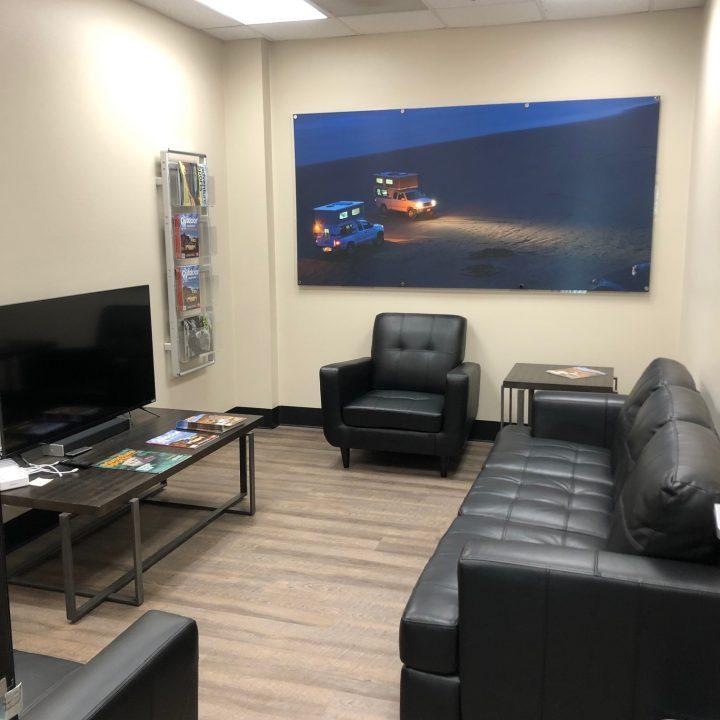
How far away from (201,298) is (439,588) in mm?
3046

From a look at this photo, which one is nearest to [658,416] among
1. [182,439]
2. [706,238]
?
[706,238]

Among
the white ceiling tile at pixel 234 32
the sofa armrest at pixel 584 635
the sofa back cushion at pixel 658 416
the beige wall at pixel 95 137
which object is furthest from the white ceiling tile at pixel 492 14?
the sofa armrest at pixel 584 635

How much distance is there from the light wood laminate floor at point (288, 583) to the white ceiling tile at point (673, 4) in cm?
280

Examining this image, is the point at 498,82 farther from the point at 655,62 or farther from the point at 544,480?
the point at 544,480

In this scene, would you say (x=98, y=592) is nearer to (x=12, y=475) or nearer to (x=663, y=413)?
(x=12, y=475)

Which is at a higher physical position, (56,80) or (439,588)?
(56,80)

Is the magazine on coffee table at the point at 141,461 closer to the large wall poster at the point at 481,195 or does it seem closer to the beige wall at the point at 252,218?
the beige wall at the point at 252,218

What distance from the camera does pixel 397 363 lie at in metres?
4.76

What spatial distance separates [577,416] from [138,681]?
2.50m

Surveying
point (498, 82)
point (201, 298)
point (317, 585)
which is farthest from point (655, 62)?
point (317, 585)

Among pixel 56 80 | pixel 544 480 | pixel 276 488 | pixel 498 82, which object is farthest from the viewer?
pixel 498 82

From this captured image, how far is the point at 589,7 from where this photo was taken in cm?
420

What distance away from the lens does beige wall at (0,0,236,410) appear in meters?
3.29

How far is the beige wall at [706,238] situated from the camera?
10.1ft
